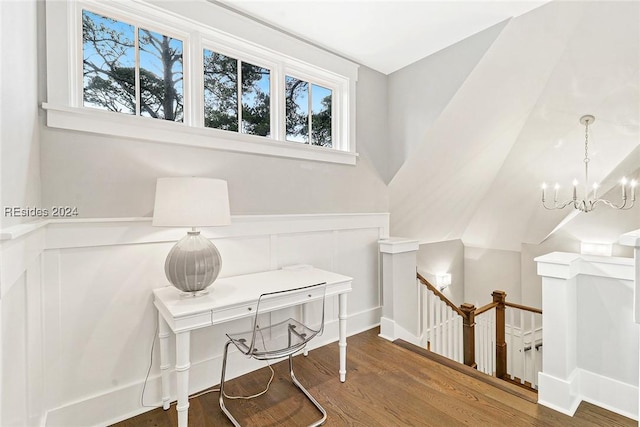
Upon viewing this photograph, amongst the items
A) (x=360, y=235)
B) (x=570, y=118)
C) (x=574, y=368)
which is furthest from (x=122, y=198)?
(x=570, y=118)

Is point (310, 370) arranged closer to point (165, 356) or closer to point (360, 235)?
point (165, 356)

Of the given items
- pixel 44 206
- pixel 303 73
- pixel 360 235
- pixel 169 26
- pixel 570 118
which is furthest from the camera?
pixel 570 118

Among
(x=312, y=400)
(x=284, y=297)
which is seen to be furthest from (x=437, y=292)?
(x=284, y=297)

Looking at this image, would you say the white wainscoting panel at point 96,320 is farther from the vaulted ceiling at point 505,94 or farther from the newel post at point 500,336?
the newel post at point 500,336

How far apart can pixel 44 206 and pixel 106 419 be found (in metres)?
1.25

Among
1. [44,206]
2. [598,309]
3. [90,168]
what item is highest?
[90,168]

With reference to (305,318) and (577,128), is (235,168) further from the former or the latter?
(577,128)

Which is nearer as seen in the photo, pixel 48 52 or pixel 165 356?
pixel 48 52

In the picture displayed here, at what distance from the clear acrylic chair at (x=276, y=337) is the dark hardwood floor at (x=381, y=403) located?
107 mm

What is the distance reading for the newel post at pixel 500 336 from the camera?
2.96 m

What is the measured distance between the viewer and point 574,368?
6.13ft

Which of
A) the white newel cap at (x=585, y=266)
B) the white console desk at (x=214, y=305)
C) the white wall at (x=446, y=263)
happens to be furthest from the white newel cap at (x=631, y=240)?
the white wall at (x=446, y=263)

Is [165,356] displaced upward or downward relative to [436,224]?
downward

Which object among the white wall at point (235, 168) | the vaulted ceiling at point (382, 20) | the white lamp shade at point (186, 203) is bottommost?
the white lamp shade at point (186, 203)
